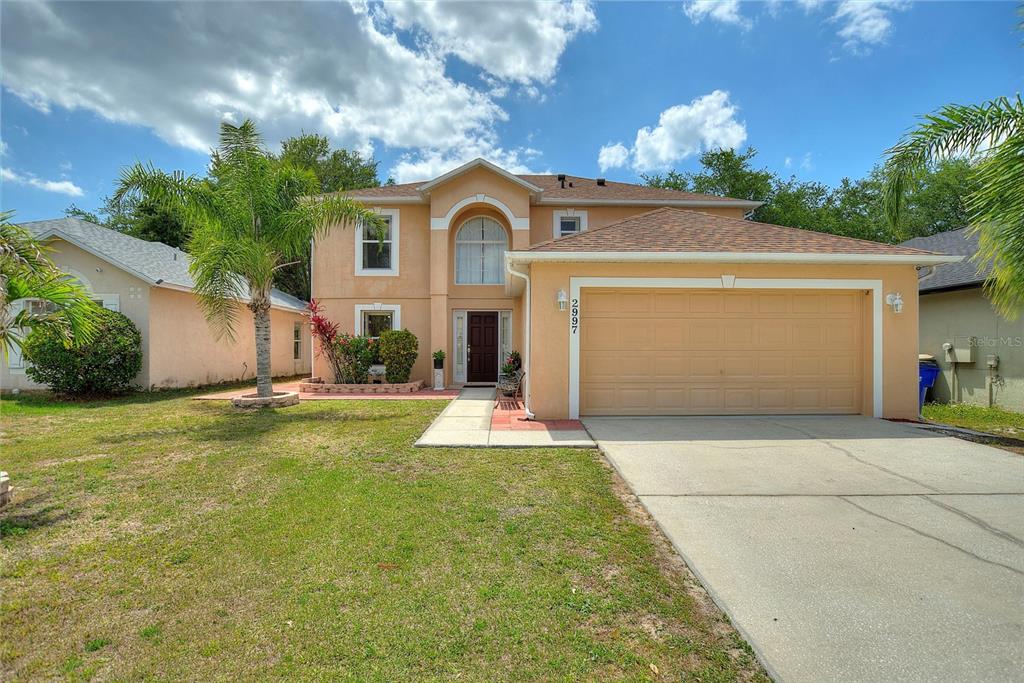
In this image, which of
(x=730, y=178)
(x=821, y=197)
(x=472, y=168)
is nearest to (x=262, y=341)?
(x=472, y=168)

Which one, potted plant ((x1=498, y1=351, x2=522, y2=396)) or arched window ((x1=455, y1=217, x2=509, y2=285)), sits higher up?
arched window ((x1=455, y1=217, x2=509, y2=285))

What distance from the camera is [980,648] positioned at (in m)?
2.52

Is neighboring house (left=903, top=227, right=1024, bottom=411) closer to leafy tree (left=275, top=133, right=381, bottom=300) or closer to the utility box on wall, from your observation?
the utility box on wall

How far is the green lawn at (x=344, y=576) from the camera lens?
242 cm

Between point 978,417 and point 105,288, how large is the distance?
21827 mm

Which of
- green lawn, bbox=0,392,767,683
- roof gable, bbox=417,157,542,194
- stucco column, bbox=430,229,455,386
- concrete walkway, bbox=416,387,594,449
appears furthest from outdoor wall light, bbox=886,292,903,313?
stucco column, bbox=430,229,455,386

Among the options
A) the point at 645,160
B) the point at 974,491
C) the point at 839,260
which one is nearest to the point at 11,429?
the point at 974,491

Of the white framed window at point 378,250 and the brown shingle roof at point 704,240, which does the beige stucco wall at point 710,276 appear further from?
the white framed window at point 378,250

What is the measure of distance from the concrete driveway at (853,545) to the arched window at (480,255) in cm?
930

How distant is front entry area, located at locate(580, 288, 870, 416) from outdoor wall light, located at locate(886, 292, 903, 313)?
42 centimetres

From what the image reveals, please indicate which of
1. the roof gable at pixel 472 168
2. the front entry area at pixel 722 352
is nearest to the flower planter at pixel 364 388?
the roof gable at pixel 472 168

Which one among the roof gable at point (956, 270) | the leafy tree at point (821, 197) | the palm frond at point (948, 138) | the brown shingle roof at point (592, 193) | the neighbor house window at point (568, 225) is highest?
the leafy tree at point (821, 197)

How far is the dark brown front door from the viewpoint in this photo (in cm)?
1527

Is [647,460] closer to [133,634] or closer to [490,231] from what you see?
[133,634]
